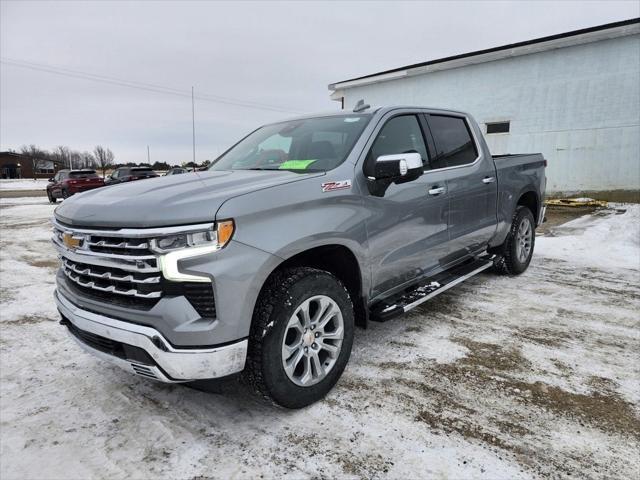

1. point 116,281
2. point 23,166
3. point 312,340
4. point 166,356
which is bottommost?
point 312,340

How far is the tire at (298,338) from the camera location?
2.26 metres

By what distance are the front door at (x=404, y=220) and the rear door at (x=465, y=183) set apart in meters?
0.20

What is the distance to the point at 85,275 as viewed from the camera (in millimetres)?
2398

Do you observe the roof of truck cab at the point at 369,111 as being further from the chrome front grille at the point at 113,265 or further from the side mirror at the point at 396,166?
the chrome front grille at the point at 113,265

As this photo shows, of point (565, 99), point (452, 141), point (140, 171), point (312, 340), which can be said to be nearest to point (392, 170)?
point (312, 340)

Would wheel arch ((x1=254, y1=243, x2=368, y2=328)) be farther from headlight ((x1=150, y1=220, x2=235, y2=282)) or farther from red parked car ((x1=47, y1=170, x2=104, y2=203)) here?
red parked car ((x1=47, y1=170, x2=104, y2=203))

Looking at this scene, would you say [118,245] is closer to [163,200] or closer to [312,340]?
[163,200]

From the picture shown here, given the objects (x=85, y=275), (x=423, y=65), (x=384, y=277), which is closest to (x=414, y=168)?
(x=384, y=277)

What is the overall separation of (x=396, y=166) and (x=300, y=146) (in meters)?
0.93

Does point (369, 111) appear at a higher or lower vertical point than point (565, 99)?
lower

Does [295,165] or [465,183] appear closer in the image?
[295,165]

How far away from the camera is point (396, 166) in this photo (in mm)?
2773

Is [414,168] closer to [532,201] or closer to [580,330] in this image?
[580,330]

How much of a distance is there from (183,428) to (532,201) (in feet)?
16.3
